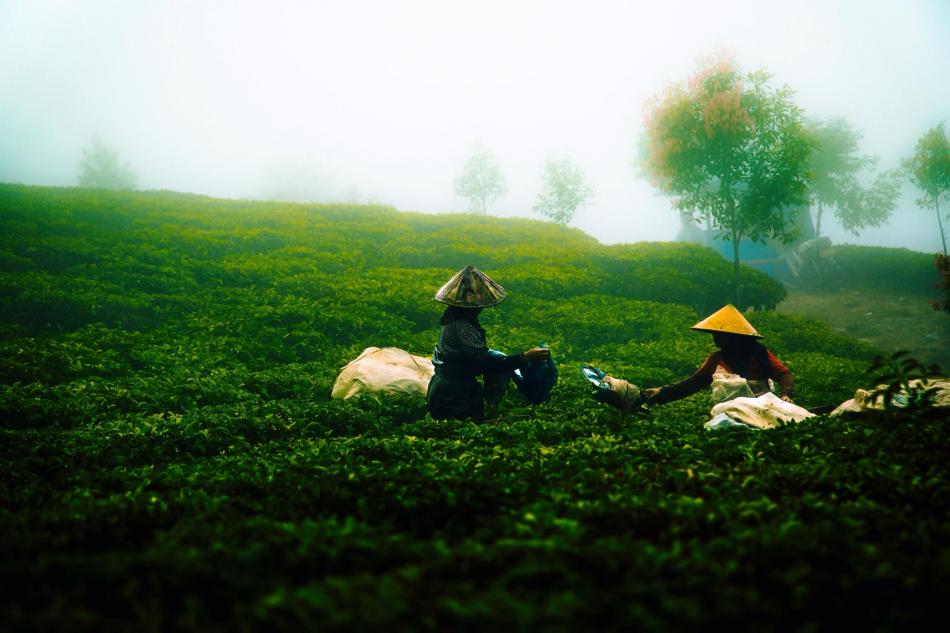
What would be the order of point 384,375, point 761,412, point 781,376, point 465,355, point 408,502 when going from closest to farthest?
point 408,502 < point 761,412 < point 465,355 < point 781,376 < point 384,375

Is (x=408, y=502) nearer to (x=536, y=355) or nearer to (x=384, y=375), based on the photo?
(x=536, y=355)

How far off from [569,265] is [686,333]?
5.83m

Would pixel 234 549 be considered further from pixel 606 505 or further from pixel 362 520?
pixel 606 505

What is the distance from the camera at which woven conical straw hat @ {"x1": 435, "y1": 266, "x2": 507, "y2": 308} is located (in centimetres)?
577

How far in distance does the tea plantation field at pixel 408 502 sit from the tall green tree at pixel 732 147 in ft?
34.3

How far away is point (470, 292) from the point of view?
19.1 ft

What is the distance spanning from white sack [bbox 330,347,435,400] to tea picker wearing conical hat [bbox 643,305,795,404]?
3.03 meters

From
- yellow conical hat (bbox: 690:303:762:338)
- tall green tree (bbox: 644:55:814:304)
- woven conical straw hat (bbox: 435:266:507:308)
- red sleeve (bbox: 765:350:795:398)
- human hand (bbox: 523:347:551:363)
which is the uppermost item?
tall green tree (bbox: 644:55:814:304)

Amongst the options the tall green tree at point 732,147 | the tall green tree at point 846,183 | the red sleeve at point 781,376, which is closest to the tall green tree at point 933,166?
the tall green tree at point 846,183

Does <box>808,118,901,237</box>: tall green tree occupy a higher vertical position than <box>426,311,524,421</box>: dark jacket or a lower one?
higher

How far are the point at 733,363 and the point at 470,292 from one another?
335cm

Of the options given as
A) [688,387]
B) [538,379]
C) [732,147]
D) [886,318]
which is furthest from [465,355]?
[886,318]

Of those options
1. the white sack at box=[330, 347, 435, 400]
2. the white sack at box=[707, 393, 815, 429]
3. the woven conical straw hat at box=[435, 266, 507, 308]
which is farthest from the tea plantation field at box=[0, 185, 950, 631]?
the woven conical straw hat at box=[435, 266, 507, 308]

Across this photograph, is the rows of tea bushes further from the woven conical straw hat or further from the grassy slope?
the woven conical straw hat
